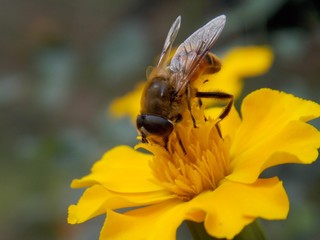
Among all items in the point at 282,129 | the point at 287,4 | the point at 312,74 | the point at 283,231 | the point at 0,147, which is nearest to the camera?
the point at 282,129

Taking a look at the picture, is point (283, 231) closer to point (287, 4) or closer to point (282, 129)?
point (287, 4)

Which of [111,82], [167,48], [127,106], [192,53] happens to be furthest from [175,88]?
[111,82]

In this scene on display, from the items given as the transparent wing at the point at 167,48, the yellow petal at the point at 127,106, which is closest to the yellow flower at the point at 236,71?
the yellow petal at the point at 127,106

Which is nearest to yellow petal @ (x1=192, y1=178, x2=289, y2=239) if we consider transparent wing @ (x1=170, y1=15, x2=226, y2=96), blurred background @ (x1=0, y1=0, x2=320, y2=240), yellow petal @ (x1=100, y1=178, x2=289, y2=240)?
yellow petal @ (x1=100, y1=178, x2=289, y2=240)

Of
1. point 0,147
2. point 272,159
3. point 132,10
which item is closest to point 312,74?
point 272,159

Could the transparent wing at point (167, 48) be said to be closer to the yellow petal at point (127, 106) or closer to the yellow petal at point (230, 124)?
the yellow petal at point (230, 124)
